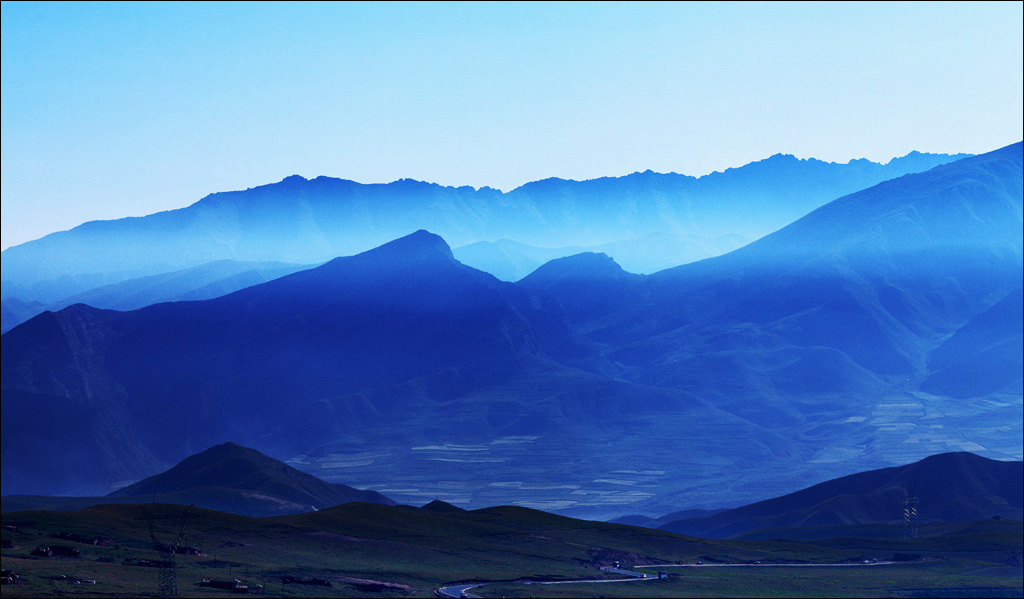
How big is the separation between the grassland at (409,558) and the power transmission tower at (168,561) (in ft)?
3.06

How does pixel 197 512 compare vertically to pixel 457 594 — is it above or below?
above

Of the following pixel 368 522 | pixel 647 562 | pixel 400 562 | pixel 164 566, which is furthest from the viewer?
pixel 368 522

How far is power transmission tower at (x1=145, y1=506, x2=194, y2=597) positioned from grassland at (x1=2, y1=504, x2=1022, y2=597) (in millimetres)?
934

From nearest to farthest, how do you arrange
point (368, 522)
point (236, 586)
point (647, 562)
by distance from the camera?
point (236, 586) → point (647, 562) → point (368, 522)

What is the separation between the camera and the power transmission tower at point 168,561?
419 ft

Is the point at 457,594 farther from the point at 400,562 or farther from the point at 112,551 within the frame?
the point at 112,551

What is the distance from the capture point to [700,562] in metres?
184

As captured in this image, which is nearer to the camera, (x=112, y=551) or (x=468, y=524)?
(x=112, y=551)

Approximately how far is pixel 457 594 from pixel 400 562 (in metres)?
28.0

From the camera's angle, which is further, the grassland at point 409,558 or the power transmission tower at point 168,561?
the grassland at point 409,558

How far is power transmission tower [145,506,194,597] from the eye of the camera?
127688mm

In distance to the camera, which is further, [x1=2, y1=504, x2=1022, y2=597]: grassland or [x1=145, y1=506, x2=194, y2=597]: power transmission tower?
[x1=2, y1=504, x2=1022, y2=597]: grassland

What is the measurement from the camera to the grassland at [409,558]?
141625mm

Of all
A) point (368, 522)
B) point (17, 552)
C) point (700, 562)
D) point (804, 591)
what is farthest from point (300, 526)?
point (804, 591)
